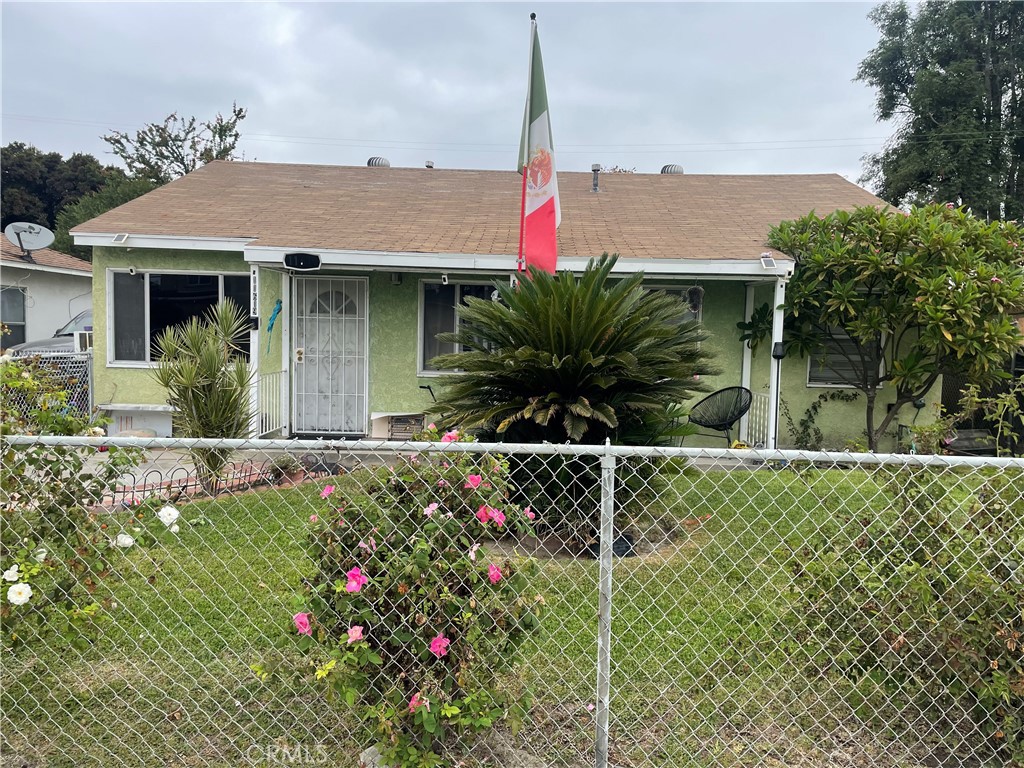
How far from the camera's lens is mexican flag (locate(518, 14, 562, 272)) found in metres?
6.64

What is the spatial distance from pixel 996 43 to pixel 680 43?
1983cm

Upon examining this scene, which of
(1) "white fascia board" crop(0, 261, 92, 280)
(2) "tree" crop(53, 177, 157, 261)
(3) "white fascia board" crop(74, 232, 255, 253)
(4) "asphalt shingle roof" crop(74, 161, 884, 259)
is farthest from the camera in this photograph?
(2) "tree" crop(53, 177, 157, 261)

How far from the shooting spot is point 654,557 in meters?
5.38

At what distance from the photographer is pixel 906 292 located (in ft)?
28.6

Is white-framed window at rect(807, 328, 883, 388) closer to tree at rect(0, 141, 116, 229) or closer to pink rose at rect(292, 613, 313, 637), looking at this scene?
pink rose at rect(292, 613, 313, 637)

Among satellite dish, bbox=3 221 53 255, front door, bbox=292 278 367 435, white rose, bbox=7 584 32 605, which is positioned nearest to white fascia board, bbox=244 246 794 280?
front door, bbox=292 278 367 435

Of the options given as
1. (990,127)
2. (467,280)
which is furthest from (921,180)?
(467,280)

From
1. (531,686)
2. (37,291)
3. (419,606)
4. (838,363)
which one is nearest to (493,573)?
(419,606)

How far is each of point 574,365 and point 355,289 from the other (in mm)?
6023

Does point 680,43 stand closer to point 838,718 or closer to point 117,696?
point 838,718

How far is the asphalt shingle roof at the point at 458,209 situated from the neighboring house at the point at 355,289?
60 mm

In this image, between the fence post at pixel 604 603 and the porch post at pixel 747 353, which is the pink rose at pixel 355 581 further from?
the porch post at pixel 747 353

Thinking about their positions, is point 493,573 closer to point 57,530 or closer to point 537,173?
point 57,530

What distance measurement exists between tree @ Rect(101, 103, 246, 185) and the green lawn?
28221mm
